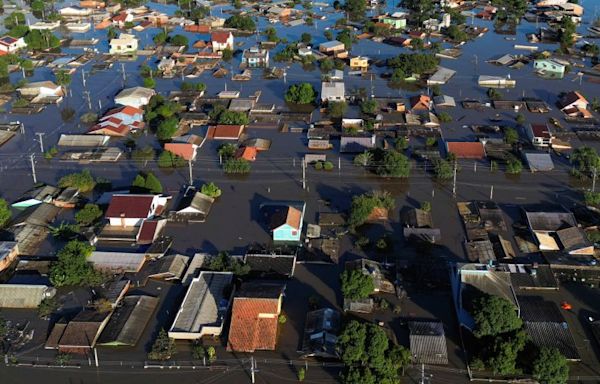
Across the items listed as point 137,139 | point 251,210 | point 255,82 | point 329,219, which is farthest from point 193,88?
point 329,219

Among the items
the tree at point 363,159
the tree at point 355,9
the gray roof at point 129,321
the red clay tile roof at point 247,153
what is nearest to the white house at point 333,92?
the red clay tile roof at point 247,153

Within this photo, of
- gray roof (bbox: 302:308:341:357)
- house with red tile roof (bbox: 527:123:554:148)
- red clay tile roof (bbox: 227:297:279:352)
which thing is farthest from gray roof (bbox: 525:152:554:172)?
red clay tile roof (bbox: 227:297:279:352)

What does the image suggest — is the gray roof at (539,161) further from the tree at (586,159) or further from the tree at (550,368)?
the tree at (550,368)

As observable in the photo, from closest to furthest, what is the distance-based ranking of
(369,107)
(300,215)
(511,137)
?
(300,215) < (511,137) < (369,107)

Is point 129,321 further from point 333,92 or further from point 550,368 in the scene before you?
point 333,92

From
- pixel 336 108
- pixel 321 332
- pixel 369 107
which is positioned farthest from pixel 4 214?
pixel 369 107

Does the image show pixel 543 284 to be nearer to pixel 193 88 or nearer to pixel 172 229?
pixel 172 229
